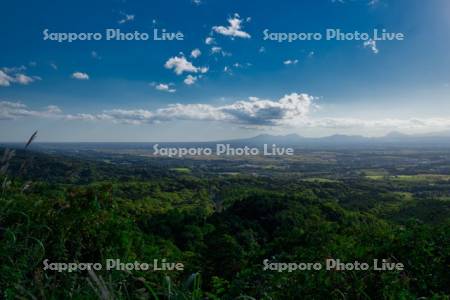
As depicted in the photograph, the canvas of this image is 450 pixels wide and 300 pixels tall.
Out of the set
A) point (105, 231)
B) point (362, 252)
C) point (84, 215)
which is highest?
point (84, 215)

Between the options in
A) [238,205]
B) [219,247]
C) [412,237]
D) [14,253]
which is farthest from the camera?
[238,205]

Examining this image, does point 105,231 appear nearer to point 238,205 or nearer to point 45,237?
point 45,237

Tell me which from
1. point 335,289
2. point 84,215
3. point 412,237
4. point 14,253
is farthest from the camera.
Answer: point 412,237

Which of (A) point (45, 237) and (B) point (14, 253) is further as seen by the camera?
(A) point (45, 237)

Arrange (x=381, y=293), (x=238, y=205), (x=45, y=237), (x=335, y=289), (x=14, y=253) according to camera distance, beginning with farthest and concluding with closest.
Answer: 1. (x=238, y=205)
2. (x=45, y=237)
3. (x=381, y=293)
4. (x=335, y=289)
5. (x=14, y=253)

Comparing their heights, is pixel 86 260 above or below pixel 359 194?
above

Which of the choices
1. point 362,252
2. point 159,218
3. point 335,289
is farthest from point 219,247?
point 335,289

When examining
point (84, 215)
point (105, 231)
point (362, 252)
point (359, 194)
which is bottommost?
point (359, 194)

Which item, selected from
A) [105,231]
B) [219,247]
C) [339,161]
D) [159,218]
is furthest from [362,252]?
[339,161]

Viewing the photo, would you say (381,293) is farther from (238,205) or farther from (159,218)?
(238,205)
